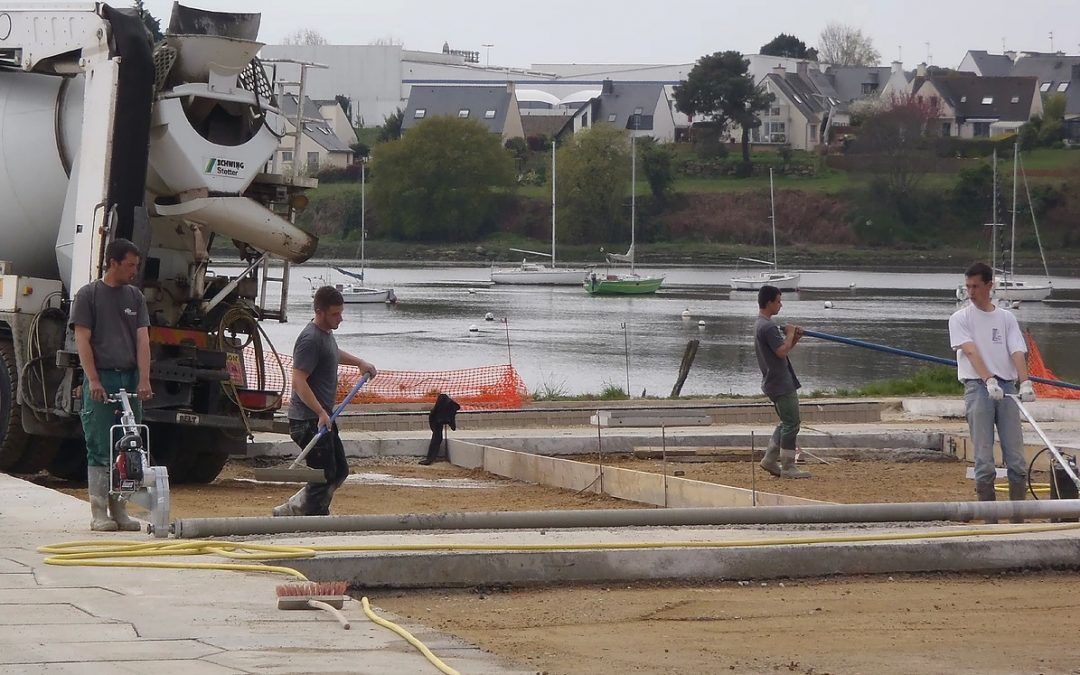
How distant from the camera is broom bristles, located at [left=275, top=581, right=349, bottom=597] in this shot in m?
7.34

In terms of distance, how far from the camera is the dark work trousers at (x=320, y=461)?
10219mm

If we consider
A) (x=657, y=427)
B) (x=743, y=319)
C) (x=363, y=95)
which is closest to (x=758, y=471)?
(x=657, y=427)

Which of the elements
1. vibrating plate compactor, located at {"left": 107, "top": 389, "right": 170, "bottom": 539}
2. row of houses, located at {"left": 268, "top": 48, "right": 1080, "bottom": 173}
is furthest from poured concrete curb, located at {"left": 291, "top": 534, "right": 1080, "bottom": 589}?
row of houses, located at {"left": 268, "top": 48, "right": 1080, "bottom": 173}

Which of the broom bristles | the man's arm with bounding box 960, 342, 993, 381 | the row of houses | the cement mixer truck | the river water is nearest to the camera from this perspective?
the broom bristles

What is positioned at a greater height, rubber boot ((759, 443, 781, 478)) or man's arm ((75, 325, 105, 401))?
man's arm ((75, 325, 105, 401))

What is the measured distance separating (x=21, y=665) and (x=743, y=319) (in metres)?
58.6

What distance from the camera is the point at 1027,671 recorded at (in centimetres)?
673

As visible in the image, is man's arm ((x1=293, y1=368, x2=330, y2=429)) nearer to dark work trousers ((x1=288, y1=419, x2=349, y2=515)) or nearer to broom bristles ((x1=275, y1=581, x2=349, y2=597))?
dark work trousers ((x1=288, y1=419, x2=349, y2=515))

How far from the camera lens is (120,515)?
9.37 metres

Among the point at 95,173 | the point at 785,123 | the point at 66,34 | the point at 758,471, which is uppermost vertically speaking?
the point at 785,123

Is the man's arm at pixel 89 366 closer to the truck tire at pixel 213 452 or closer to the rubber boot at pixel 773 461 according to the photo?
the truck tire at pixel 213 452

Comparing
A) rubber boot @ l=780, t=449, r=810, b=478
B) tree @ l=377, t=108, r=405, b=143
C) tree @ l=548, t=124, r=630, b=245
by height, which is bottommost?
rubber boot @ l=780, t=449, r=810, b=478

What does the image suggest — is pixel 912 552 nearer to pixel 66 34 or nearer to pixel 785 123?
pixel 66 34

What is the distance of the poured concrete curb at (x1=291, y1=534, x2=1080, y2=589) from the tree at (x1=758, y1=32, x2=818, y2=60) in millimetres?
168629
